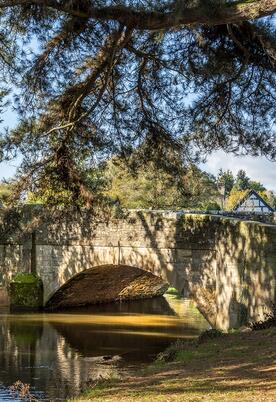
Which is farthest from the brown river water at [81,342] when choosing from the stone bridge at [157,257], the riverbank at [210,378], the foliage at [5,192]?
the foliage at [5,192]

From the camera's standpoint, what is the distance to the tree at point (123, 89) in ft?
25.1

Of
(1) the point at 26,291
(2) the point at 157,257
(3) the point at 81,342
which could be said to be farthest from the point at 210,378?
(1) the point at 26,291

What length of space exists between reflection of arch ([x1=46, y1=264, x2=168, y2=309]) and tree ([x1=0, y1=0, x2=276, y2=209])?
6529 millimetres

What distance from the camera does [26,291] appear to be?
16875mm

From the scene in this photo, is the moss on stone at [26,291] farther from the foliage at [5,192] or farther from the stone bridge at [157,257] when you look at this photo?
the foliage at [5,192]

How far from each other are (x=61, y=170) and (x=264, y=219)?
6.81 metres

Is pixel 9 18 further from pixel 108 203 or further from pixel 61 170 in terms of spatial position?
pixel 108 203

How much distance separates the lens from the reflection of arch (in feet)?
55.1

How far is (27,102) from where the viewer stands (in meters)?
8.69

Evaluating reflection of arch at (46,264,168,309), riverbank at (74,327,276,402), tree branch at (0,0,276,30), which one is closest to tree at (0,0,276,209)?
tree branch at (0,0,276,30)

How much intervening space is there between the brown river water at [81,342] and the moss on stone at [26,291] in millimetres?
441

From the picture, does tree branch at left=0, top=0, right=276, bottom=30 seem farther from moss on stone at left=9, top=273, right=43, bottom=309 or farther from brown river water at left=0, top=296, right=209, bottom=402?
moss on stone at left=9, top=273, right=43, bottom=309

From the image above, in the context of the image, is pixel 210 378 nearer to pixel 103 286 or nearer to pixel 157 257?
pixel 157 257

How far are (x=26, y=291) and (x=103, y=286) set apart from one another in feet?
7.89
